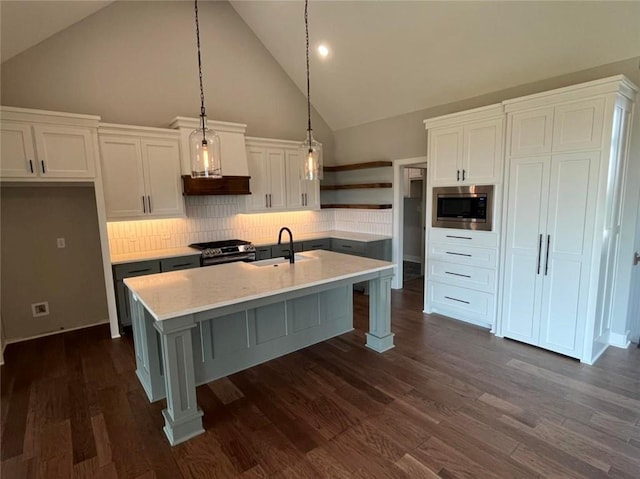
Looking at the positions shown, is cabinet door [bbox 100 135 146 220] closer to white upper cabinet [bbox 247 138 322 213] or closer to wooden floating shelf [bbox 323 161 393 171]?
white upper cabinet [bbox 247 138 322 213]

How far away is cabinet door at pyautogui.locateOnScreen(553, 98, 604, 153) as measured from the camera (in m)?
2.82

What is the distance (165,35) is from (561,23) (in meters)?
4.49

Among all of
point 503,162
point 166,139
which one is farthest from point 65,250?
point 503,162

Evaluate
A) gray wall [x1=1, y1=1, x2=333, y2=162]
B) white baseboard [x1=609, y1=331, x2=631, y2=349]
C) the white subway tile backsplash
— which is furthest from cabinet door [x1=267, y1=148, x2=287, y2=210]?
white baseboard [x1=609, y1=331, x2=631, y2=349]

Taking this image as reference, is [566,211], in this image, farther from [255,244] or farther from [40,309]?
[40,309]

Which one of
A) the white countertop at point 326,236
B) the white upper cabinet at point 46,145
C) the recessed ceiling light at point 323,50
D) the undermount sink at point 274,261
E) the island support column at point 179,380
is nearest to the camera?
the island support column at point 179,380

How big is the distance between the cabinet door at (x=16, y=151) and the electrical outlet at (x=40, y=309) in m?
1.51

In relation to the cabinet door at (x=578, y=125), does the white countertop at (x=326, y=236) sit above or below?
below

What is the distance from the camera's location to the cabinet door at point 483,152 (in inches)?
138

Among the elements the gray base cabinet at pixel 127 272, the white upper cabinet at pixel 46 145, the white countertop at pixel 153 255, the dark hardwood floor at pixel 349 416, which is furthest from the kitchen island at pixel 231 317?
the white upper cabinet at pixel 46 145

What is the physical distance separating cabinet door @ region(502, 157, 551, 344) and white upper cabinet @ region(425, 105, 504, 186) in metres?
0.27

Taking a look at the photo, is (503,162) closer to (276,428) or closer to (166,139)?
(276,428)

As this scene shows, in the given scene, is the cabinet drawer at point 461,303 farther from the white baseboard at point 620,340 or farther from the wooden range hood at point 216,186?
the wooden range hood at point 216,186

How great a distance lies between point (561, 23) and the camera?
306 cm
